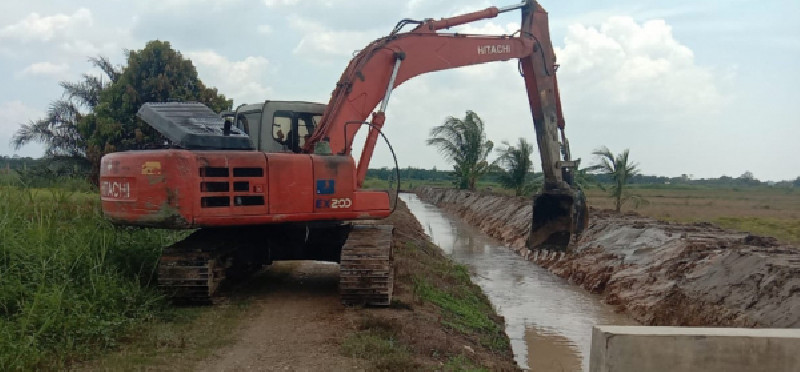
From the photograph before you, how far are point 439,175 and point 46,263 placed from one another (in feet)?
318

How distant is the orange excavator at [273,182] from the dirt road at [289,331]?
46cm

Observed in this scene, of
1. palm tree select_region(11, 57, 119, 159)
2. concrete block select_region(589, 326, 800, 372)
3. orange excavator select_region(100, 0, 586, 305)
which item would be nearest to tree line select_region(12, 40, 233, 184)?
palm tree select_region(11, 57, 119, 159)

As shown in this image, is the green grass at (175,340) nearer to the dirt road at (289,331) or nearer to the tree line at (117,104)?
the dirt road at (289,331)

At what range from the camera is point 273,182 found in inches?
320

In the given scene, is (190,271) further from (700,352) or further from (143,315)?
(700,352)

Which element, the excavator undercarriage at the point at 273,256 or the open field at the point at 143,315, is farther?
the excavator undercarriage at the point at 273,256

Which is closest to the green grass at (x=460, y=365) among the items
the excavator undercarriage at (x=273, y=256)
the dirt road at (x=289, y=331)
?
the dirt road at (x=289, y=331)

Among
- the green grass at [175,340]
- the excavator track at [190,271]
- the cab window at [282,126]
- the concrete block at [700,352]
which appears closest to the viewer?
the concrete block at [700,352]

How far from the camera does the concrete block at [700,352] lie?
5180mm

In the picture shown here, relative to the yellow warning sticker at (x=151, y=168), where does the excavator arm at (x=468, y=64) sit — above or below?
above

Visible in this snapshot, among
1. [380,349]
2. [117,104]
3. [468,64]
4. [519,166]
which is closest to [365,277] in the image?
[380,349]

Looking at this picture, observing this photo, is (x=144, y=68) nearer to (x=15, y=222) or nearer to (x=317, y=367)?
(x=15, y=222)

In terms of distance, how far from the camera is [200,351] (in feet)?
20.5

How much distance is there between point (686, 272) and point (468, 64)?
18.7 feet
